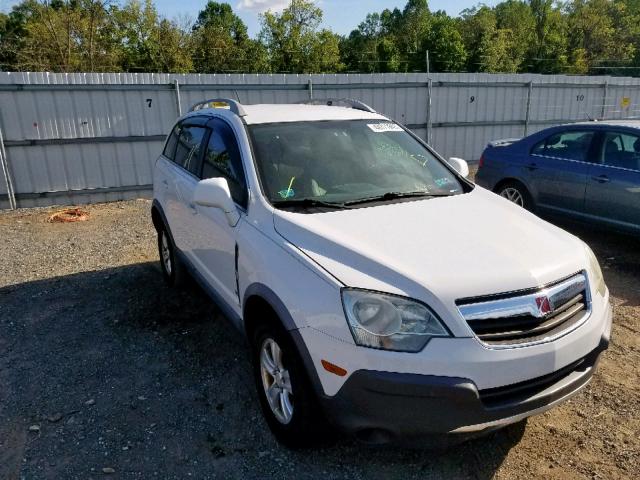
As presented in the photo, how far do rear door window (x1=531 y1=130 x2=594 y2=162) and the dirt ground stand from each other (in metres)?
1.63

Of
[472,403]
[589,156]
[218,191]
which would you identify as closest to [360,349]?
[472,403]

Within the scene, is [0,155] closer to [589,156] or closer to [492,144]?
[492,144]

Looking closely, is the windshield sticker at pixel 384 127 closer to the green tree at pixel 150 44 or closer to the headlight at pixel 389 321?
the headlight at pixel 389 321

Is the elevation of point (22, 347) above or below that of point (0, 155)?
below

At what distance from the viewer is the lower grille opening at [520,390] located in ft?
6.74

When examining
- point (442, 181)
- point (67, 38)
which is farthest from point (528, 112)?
point (67, 38)

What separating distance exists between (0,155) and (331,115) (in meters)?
7.54

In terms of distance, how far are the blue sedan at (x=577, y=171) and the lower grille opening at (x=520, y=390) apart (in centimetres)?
400

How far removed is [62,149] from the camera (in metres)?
9.02

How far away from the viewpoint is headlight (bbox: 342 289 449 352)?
2023mm

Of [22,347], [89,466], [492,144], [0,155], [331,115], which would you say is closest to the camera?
[89,466]

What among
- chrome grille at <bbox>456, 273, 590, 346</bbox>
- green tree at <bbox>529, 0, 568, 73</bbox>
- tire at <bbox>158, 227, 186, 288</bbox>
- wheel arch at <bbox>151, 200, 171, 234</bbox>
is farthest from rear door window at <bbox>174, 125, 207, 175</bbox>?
green tree at <bbox>529, 0, 568, 73</bbox>

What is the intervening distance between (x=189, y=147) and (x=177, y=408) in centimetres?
219

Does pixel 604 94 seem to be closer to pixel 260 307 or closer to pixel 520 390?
pixel 520 390
